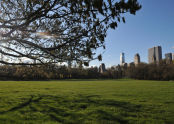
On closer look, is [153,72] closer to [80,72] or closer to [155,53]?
[80,72]

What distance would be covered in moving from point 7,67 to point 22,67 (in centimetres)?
162

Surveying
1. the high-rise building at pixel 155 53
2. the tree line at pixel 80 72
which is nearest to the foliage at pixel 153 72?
the tree line at pixel 80 72

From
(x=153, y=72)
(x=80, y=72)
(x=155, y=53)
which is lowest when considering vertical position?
(x=153, y=72)

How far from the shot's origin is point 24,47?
840cm

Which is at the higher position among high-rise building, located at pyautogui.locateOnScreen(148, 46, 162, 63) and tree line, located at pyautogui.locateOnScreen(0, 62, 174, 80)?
high-rise building, located at pyautogui.locateOnScreen(148, 46, 162, 63)

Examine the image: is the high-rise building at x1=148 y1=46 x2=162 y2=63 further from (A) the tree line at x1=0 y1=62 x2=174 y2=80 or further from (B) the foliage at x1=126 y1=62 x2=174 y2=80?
(B) the foliage at x1=126 y1=62 x2=174 y2=80

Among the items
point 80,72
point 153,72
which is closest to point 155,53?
point 153,72

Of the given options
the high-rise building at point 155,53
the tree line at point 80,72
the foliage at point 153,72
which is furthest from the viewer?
the high-rise building at point 155,53

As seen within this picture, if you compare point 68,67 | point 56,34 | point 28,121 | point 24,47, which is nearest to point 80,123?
point 28,121

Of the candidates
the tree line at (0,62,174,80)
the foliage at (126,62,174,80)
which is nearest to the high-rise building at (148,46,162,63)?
the tree line at (0,62,174,80)

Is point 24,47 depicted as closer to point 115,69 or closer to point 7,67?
point 7,67

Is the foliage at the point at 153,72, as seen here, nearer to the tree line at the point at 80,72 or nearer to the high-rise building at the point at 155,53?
the tree line at the point at 80,72

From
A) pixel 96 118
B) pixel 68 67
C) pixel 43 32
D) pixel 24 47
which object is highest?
pixel 43 32

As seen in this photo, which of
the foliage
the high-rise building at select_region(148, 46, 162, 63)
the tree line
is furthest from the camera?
the high-rise building at select_region(148, 46, 162, 63)
